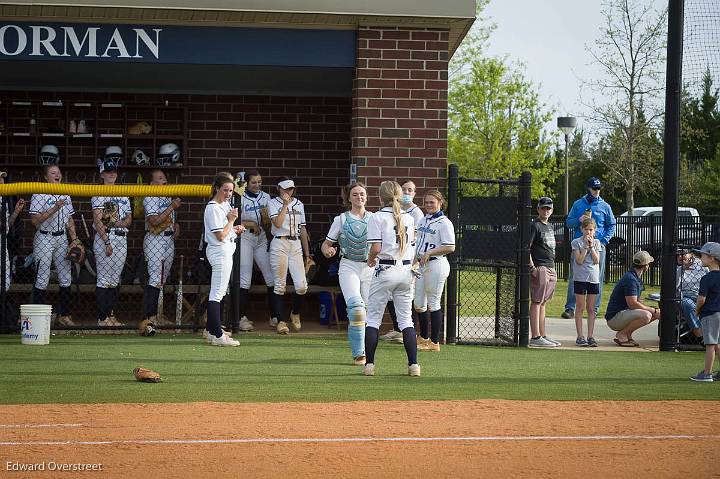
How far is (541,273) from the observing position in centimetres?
1503

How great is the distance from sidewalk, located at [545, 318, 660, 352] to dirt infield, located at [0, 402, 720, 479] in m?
5.30

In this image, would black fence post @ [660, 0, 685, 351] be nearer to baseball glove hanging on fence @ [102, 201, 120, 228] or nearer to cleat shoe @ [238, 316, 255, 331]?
cleat shoe @ [238, 316, 255, 331]

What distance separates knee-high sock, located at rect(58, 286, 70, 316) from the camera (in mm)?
15109

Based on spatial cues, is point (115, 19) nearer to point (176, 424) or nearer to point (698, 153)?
point (176, 424)

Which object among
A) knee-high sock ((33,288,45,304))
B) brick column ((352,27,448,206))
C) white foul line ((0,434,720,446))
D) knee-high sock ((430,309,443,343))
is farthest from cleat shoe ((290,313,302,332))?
white foul line ((0,434,720,446))

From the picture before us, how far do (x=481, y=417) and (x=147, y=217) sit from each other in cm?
775

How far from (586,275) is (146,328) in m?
6.02

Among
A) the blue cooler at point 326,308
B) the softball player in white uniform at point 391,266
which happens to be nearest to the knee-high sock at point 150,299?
the blue cooler at point 326,308

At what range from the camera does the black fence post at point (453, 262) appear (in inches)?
569

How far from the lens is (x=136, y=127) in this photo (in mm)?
17609

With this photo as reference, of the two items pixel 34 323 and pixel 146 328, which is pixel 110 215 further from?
pixel 34 323

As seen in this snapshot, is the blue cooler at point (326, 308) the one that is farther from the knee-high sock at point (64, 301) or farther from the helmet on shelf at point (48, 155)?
the helmet on shelf at point (48, 155)

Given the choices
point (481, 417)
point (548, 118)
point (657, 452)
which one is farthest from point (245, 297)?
point (548, 118)

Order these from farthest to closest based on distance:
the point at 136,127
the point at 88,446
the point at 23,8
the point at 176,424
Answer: the point at 136,127 → the point at 23,8 → the point at 176,424 → the point at 88,446
